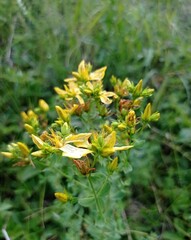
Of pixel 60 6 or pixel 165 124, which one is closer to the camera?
pixel 165 124

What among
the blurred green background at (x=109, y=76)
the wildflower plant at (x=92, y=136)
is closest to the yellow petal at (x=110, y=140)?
the wildflower plant at (x=92, y=136)

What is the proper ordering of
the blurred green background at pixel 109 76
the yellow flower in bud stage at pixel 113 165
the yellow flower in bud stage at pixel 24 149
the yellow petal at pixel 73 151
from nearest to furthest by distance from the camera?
1. the yellow petal at pixel 73 151
2. the yellow flower in bud stage at pixel 113 165
3. the yellow flower in bud stage at pixel 24 149
4. the blurred green background at pixel 109 76

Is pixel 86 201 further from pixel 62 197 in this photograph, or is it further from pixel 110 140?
pixel 110 140

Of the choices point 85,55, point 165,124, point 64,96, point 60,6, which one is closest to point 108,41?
point 85,55

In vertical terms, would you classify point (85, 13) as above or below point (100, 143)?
above

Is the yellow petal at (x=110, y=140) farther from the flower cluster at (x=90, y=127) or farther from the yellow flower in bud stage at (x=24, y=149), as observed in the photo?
the yellow flower in bud stage at (x=24, y=149)

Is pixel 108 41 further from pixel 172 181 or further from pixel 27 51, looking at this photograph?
pixel 172 181

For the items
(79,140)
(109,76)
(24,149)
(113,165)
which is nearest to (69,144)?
(79,140)
